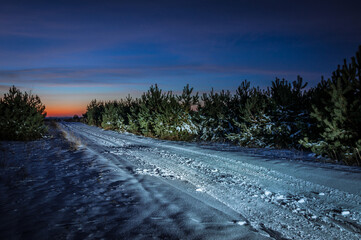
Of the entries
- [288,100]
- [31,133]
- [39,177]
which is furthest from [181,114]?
[39,177]

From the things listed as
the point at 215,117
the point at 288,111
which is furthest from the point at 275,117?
the point at 215,117

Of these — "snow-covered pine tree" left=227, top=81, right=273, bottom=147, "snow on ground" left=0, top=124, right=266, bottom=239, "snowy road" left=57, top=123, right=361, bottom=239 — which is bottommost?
"snow on ground" left=0, top=124, right=266, bottom=239

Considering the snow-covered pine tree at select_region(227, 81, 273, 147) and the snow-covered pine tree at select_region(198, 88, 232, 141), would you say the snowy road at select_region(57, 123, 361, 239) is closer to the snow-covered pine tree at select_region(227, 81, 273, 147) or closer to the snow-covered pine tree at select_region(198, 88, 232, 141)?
the snow-covered pine tree at select_region(227, 81, 273, 147)

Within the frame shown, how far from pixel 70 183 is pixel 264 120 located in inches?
392

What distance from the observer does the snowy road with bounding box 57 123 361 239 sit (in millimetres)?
2941

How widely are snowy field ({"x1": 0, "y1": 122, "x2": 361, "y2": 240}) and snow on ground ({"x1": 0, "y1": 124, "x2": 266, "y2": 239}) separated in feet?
0.04

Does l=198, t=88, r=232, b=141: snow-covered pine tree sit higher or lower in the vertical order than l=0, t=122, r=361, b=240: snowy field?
higher

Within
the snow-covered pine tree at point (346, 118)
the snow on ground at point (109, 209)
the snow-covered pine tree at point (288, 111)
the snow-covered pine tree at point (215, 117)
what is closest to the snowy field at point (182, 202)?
the snow on ground at point (109, 209)

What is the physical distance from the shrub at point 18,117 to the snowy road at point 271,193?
10.9 metres

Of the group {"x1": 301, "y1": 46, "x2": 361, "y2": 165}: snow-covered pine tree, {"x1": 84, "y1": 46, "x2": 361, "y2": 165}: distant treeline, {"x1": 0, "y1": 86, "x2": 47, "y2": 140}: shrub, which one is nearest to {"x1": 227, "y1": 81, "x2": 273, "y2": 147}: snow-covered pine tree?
{"x1": 84, "y1": 46, "x2": 361, "y2": 165}: distant treeline

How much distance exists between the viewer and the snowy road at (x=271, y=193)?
294 centimetres

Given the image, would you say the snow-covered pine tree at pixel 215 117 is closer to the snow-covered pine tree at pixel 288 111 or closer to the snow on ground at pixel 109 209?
the snow-covered pine tree at pixel 288 111

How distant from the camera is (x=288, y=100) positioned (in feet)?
35.5

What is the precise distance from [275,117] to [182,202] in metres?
9.46
